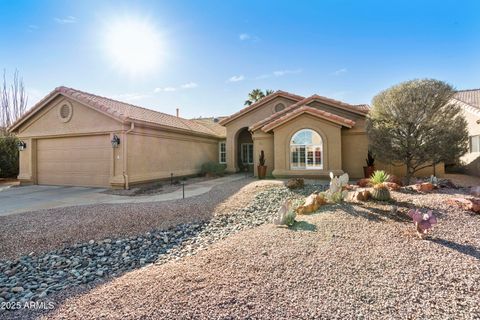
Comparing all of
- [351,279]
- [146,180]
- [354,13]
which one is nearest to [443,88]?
[354,13]

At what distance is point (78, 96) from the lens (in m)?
14.5

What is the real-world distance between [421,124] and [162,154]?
1417 centimetres

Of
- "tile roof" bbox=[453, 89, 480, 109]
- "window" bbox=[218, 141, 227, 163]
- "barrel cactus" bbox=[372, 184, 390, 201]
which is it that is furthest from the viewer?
"window" bbox=[218, 141, 227, 163]

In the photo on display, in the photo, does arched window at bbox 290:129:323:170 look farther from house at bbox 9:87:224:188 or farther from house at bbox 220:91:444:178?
house at bbox 9:87:224:188

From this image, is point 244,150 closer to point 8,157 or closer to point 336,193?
point 336,193

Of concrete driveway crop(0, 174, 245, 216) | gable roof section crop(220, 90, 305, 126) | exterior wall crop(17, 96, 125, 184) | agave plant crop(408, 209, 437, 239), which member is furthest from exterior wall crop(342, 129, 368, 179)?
exterior wall crop(17, 96, 125, 184)

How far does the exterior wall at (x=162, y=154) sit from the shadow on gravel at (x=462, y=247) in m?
13.7

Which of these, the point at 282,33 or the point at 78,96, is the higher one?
the point at 282,33

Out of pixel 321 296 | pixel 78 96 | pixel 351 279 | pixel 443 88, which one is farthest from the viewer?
pixel 78 96

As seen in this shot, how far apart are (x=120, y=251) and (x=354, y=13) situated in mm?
13651

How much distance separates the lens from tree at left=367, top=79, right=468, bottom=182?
388 inches

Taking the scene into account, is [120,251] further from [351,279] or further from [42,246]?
[351,279]

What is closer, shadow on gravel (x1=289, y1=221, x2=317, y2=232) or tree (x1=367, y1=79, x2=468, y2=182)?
shadow on gravel (x1=289, y1=221, x2=317, y2=232)

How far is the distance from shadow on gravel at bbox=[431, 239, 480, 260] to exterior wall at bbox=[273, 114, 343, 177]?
9.22m
